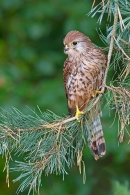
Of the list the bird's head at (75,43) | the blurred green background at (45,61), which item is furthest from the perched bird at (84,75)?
the blurred green background at (45,61)

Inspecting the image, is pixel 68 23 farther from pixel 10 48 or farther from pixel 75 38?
pixel 75 38

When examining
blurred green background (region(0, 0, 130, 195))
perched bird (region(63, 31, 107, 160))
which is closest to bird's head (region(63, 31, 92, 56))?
perched bird (region(63, 31, 107, 160))

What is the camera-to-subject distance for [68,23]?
517cm

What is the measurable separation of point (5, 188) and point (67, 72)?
6.53 feet

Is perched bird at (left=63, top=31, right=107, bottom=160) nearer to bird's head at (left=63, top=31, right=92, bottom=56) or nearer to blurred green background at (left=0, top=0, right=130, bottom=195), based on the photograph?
bird's head at (left=63, top=31, right=92, bottom=56)

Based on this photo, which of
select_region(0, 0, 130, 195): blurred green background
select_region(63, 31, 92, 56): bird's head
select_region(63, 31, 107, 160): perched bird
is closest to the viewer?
select_region(63, 31, 107, 160): perched bird

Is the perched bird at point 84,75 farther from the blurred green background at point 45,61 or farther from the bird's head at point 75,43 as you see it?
the blurred green background at point 45,61

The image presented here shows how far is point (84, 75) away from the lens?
12.0ft

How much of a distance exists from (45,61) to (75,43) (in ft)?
4.26

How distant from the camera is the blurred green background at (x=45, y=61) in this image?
4820mm

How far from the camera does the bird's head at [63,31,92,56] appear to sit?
3.91 meters

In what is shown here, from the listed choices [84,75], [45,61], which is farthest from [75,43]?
[45,61]

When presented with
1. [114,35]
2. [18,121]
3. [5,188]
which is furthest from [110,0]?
[5,188]

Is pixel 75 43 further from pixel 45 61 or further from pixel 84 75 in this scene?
pixel 45 61
